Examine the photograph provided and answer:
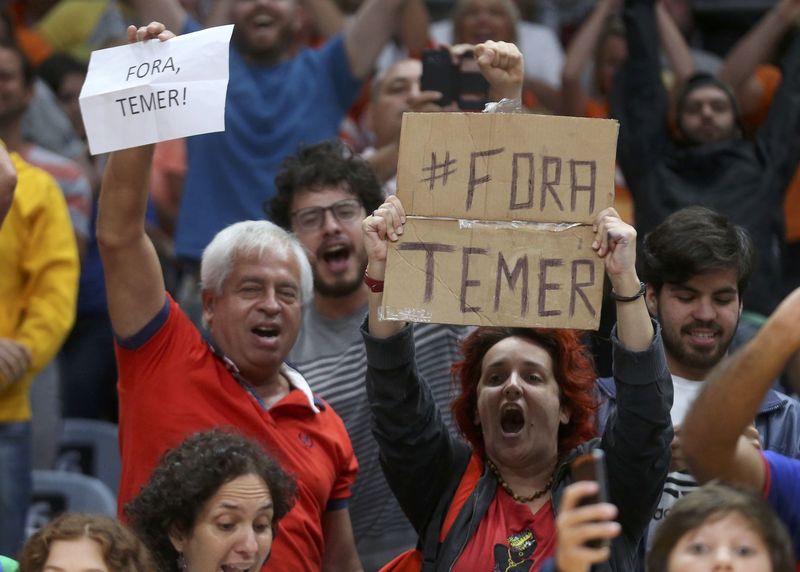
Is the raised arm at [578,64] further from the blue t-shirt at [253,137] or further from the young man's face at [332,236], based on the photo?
the young man's face at [332,236]

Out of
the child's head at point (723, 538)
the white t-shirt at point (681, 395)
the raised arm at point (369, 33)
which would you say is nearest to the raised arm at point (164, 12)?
the raised arm at point (369, 33)

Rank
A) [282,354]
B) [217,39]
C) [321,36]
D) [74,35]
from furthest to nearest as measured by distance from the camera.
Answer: [74,35], [321,36], [282,354], [217,39]

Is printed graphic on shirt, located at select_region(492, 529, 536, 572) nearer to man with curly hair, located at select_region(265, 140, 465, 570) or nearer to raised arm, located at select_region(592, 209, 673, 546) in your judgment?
raised arm, located at select_region(592, 209, 673, 546)

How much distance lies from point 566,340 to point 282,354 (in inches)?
29.9

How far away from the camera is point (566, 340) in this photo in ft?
13.7

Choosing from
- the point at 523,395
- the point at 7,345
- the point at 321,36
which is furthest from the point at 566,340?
the point at 321,36

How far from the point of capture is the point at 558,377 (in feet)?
13.6

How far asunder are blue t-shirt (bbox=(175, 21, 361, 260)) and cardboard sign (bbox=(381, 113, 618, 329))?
2514 mm

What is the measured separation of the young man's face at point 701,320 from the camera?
14.3ft

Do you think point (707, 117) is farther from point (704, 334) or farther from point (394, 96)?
point (704, 334)

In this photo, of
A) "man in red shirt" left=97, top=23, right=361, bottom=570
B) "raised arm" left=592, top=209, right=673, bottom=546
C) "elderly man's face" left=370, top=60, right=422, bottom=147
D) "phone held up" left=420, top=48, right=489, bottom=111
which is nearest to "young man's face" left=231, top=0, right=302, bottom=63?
"elderly man's face" left=370, top=60, right=422, bottom=147

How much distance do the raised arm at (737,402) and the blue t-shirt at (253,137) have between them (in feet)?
10.3

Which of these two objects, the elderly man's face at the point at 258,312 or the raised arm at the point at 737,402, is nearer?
the raised arm at the point at 737,402

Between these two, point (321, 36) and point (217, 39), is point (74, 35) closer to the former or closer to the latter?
point (321, 36)
